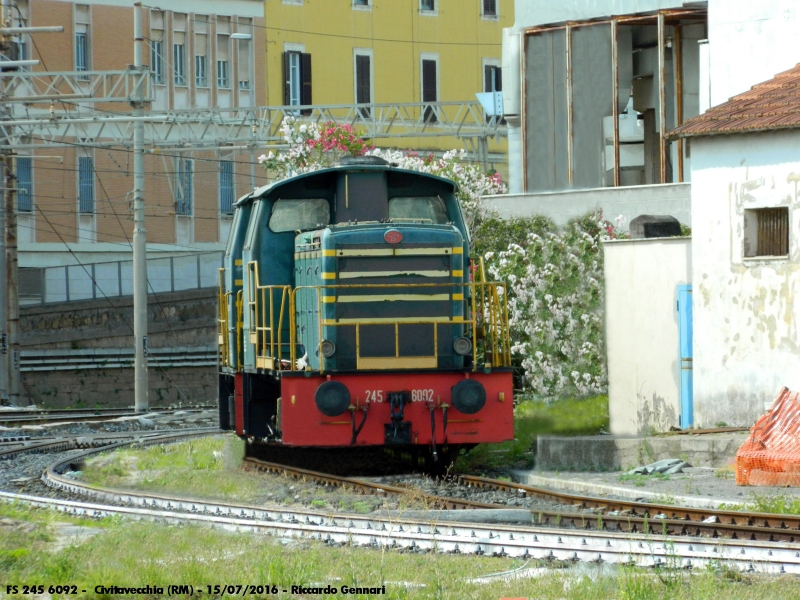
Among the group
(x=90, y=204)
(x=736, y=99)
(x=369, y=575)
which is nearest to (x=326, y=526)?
(x=369, y=575)

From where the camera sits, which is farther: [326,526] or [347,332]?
[347,332]

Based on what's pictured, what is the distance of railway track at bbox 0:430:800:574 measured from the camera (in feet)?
26.4

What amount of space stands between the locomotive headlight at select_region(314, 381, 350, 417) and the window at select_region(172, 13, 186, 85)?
3258cm

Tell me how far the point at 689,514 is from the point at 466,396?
10.8 ft

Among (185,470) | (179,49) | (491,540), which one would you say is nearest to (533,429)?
(185,470)

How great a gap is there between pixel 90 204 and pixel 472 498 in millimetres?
32430

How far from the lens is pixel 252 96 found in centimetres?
4497

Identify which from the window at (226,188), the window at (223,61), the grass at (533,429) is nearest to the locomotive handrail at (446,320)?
the grass at (533,429)

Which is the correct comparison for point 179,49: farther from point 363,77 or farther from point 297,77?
point 363,77

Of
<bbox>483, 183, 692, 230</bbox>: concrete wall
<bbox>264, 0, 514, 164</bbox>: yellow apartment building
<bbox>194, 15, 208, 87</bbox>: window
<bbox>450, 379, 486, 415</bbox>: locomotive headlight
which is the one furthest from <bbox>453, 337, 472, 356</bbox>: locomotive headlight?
<bbox>194, 15, 208, 87</bbox>: window

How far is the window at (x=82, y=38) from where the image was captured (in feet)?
136

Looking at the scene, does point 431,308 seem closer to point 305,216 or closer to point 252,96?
point 305,216

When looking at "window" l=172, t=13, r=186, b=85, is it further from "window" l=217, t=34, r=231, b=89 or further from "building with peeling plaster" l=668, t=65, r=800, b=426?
"building with peeling plaster" l=668, t=65, r=800, b=426

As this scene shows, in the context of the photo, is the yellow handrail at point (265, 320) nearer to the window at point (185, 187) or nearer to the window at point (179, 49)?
the window at point (185, 187)
